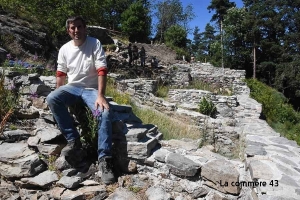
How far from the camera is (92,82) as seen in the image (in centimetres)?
327

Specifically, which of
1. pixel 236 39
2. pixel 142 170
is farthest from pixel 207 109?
pixel 236 39

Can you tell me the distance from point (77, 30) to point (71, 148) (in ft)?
4.37

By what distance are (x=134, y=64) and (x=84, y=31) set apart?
14999mm

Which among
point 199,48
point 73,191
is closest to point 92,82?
point 73,191

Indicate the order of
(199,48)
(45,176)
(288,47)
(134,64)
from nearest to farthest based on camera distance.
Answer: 1. (45,176)
2. (134,64)
3. (288,47)
4. (199,48)

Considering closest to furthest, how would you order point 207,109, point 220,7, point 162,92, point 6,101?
point 6,101, point 207,109, point 162,92, point 220,7

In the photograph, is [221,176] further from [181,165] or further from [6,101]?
[6,101]

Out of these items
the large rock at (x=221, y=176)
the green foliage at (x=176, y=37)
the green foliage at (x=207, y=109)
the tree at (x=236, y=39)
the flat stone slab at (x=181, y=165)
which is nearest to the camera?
the large rock at (x=221, y=176)

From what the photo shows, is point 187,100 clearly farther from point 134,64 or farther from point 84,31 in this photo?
point 84,31

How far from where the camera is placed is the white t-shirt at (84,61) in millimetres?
3189

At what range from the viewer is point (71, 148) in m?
3.01

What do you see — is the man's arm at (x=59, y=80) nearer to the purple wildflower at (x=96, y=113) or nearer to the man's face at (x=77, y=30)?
the man's face at (x=77, y=30)

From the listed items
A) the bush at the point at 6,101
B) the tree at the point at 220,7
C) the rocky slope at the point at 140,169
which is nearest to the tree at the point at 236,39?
the tree at the point at 220,7

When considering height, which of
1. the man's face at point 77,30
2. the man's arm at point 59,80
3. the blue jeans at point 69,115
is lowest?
the blue jeans at point 69,115
